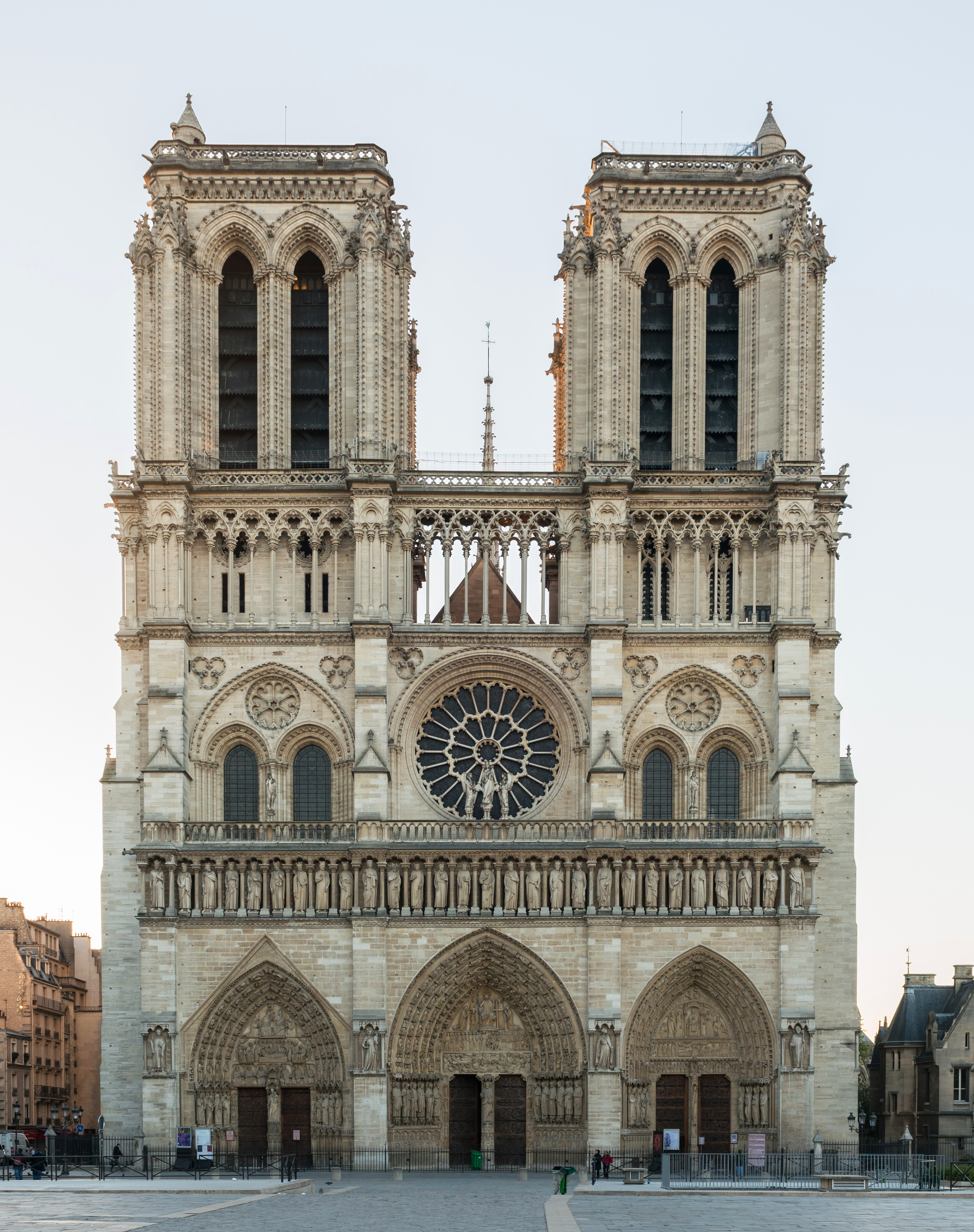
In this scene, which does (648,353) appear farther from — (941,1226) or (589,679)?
(941,1226)

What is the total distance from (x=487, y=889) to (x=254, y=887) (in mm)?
6335

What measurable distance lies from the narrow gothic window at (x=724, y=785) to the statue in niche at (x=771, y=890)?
265 cm

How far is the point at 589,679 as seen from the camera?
52.7 meters

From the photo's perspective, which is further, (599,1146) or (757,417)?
(757,417)

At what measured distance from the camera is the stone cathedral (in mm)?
50562

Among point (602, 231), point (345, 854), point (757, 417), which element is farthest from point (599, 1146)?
point (602, 231)

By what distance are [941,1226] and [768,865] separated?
65.4 ft

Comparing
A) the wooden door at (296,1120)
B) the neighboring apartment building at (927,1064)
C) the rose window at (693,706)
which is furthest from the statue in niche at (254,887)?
the neighboring apartment building at (927,1064)

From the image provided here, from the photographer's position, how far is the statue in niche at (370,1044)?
163ft

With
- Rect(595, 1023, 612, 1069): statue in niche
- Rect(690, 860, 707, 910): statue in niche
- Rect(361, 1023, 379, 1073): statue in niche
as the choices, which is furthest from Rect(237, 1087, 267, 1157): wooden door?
Rect(690, 860, 707, 910): statue in niche

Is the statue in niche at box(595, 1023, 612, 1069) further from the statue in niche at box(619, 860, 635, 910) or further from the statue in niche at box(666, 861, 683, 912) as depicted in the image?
the statue in niche at box(666, 861, 683, 912)

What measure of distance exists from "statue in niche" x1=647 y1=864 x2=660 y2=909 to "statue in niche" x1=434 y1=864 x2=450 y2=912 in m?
5.43

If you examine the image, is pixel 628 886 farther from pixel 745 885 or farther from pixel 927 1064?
pixel 927 1064

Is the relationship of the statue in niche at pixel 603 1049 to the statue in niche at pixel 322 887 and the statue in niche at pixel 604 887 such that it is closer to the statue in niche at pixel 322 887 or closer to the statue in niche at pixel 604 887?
the statue in niche at pixel 604 887
